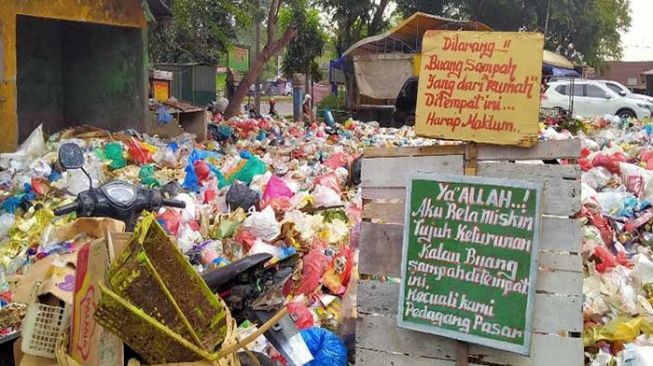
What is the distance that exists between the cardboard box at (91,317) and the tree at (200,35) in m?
14.7

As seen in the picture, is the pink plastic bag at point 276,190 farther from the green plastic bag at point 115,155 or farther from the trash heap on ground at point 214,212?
the green plastic bag at point 115,155

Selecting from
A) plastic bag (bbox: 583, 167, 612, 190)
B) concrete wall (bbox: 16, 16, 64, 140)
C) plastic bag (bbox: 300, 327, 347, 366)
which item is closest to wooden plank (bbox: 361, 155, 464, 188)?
plastic bag (bbox: 300, 327, 347, 366)

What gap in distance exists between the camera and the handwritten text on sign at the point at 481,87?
2521 mm

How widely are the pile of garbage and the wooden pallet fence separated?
26.9 inches

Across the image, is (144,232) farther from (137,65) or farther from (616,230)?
(137,65)

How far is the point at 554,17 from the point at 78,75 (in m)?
18.2

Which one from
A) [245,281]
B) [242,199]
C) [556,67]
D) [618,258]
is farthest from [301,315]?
[556,67]

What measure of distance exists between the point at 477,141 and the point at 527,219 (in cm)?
36

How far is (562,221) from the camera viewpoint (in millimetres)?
2477

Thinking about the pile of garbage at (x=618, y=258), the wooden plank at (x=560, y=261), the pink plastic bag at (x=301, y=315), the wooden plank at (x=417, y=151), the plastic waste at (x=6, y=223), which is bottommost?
the pink plastic bag at (x=301, y=315)

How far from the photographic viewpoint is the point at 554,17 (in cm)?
2380

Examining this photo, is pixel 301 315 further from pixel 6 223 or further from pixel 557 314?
pixel 6 223

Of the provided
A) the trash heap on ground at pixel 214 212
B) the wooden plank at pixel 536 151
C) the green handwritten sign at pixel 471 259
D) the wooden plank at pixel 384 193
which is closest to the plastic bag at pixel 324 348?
the trash heap on ground at pixel 214 212

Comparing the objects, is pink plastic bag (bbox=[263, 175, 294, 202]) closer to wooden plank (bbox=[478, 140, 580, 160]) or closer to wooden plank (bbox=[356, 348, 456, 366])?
wooden plank (bbox=[356, 348, 456, 366])
